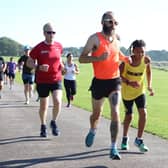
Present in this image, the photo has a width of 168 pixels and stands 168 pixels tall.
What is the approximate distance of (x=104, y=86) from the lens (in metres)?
8.17

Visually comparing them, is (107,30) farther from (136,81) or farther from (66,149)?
(66,149)

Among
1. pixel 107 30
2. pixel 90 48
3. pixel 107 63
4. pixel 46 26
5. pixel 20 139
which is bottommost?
pixel 20 139

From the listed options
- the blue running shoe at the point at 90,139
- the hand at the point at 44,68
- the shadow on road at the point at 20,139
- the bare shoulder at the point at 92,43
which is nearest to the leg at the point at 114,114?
the blue running shoe at the point at 90,139

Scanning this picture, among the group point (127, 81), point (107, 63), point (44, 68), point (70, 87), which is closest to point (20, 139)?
point (44, 68)

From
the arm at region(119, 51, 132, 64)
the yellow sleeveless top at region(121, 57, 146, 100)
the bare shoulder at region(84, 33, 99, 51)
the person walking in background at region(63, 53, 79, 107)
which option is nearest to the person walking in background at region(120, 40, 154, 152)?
the yellow sleeveless top at region(121, 57, 146, 100)

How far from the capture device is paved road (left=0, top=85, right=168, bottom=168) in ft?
25.2

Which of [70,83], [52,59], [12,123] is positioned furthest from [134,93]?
[70,83]

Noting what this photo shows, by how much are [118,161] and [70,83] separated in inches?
410

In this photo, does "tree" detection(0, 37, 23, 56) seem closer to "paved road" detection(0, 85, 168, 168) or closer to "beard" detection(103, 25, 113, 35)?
"paved road" detection(0, 85, 168, 168)

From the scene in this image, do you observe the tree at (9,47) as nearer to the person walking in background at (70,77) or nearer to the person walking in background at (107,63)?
the person walking in background at (70,77)

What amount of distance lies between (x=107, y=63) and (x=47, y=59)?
2170mm

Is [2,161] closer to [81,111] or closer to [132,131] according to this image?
[132,131]

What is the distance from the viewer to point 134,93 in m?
8.97

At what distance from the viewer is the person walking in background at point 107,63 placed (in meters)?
7.98
